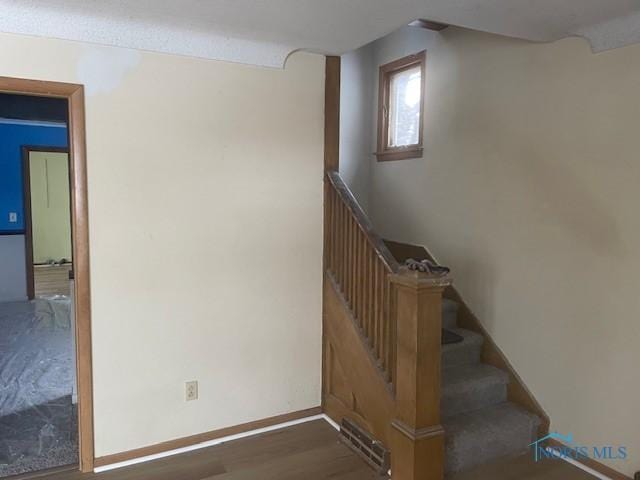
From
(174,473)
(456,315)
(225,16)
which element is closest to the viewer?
(225,16)

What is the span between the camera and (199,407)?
2.77m

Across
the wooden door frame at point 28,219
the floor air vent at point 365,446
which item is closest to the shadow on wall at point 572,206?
the floor air vent at point 365,446

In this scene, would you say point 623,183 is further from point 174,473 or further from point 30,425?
point 30,425

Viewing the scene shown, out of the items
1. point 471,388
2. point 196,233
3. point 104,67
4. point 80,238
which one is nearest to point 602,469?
point 471,388

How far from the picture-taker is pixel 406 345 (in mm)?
2334

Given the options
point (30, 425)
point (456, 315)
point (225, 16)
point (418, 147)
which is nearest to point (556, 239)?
point (456, 315)

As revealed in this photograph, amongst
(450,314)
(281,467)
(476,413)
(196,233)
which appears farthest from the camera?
(450,314)

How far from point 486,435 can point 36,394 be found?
294 cm

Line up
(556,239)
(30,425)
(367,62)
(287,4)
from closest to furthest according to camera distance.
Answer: (287,4) → (556,239) → (30,425) → (367,62)

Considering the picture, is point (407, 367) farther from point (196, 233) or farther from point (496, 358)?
Answer: point (196, 233)

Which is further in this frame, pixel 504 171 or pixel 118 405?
pixel 504 171

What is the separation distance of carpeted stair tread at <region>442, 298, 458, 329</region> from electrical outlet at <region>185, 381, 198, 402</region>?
65.1 inches

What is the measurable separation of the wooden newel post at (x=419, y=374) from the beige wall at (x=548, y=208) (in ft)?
2.75

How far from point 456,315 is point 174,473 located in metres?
2.01
